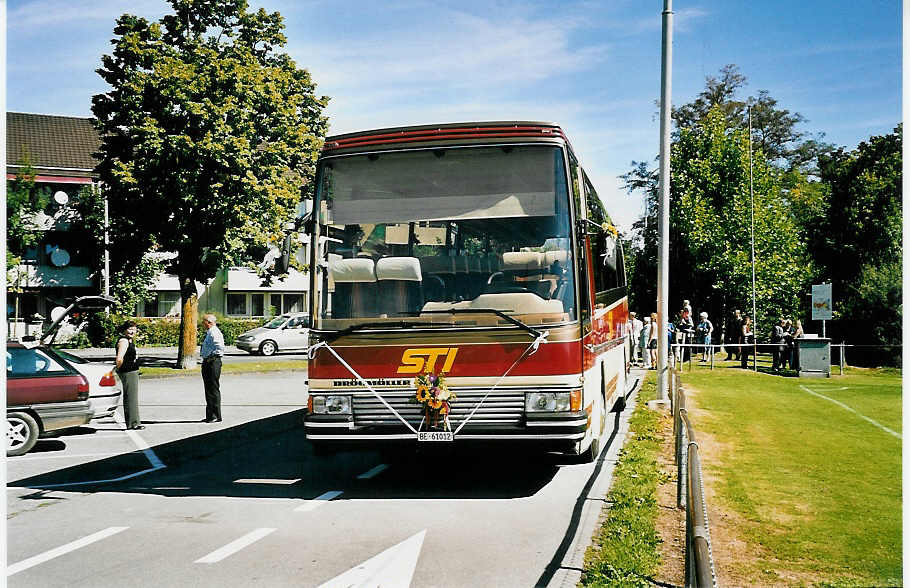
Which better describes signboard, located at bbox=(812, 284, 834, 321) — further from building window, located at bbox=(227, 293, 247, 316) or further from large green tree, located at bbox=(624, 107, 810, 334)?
building window, located at bbox=(227, 293, 247, 316)

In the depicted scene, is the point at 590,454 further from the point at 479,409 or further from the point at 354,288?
the point at 354,288

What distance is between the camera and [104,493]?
33.0 ft

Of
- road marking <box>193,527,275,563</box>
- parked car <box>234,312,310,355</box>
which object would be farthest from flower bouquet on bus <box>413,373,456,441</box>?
parked car <box>234,312,310,355</box>

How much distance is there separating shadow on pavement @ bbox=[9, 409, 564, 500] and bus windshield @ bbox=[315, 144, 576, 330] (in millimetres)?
1442

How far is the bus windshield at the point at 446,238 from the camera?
9.03 meters

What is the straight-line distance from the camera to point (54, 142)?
50.4 meters

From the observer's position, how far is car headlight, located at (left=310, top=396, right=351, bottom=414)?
9.09m

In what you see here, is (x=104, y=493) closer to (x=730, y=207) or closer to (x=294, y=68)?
(x=294, y=68)

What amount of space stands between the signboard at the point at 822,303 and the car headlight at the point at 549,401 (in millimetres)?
15916

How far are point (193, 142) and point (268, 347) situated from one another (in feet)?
45.1

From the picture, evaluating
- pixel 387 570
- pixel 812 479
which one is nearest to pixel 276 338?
pixel 812 479

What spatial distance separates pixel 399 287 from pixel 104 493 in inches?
156

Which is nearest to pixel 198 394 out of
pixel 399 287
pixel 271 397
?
pixel 271 397

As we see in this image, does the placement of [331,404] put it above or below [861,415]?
above
